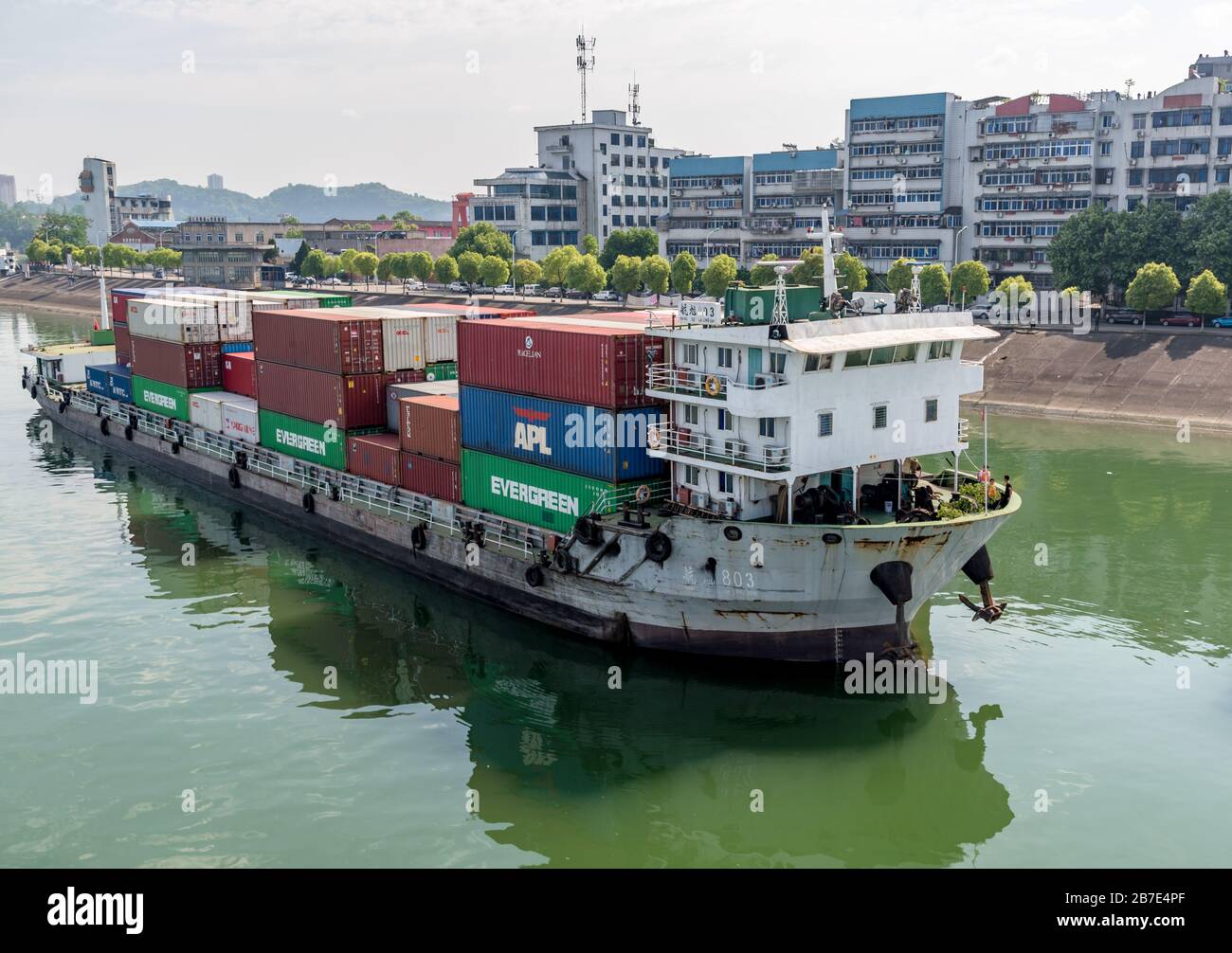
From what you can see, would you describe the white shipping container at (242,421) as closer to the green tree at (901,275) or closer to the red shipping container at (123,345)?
the red shipping container at (123,345)

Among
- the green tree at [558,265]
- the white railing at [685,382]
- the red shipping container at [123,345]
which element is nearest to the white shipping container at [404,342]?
the white railing at [685,382]

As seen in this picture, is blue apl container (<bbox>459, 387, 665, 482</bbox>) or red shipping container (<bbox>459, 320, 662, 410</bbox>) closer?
red shipping container (<bbox>459, 320, 662, 410</bbox>)

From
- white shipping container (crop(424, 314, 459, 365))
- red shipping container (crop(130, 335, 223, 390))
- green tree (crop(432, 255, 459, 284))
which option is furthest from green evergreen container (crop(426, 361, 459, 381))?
green tree (crop(432, 255, 459, 284))

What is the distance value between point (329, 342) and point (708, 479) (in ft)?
62.8

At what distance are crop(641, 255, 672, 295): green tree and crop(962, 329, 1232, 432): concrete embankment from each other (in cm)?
3322

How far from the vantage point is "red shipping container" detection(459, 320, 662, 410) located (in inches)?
1287

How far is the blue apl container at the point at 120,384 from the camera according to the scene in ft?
214

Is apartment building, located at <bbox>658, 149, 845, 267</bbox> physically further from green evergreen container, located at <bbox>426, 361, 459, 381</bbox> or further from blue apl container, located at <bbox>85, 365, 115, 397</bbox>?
green evergreen container, located at <bbox>426, 361, 459, 381</bbox>

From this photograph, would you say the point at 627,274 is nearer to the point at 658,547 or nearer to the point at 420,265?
the point at 420,265

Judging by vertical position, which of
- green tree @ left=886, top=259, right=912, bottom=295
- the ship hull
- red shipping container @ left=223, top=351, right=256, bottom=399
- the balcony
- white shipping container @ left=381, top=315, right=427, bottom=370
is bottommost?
the ship hull

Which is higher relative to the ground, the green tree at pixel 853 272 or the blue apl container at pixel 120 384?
the green tree at pixel 853 272

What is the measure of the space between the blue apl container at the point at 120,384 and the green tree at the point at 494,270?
5920 cm
